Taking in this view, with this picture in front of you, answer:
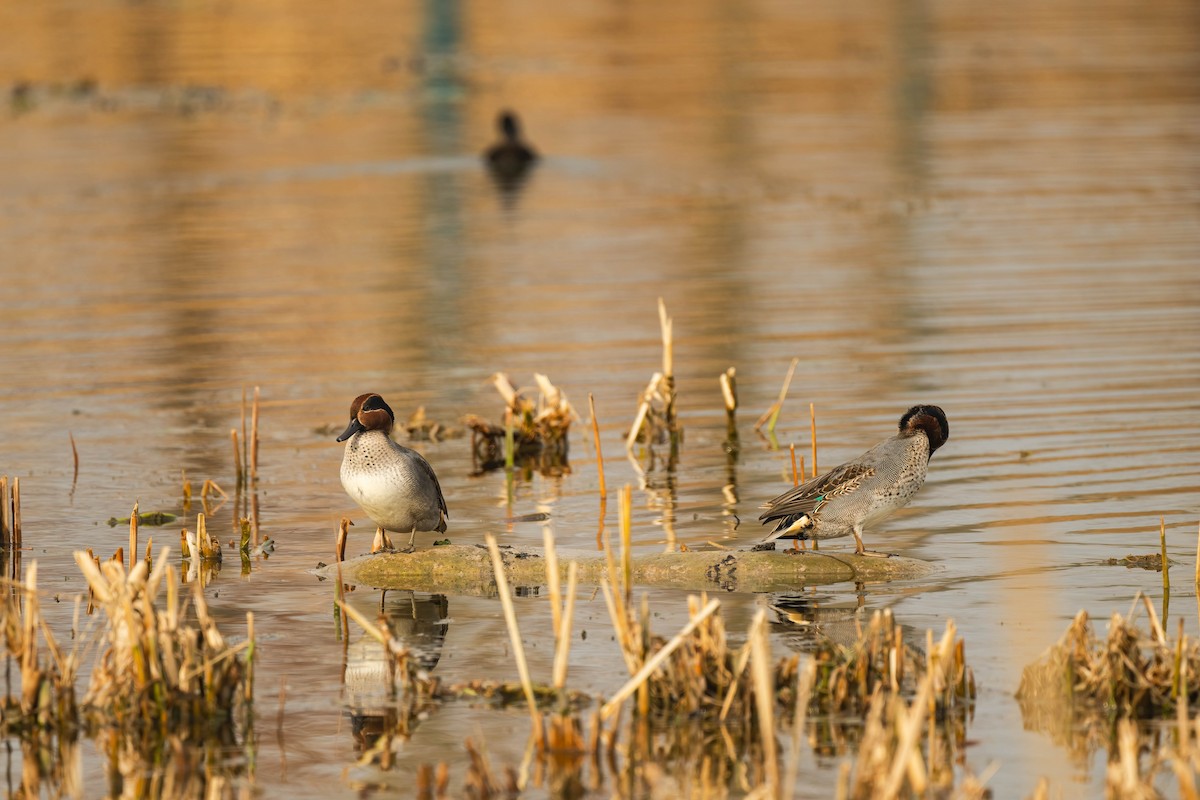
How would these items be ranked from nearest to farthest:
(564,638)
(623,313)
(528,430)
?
(564,638) < (528,430) < (623,313)

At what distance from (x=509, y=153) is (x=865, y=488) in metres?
26.8

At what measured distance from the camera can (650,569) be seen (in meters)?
11.2

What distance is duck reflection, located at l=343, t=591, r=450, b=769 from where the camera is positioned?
873cm

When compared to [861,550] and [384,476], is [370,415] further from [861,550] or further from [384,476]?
[861,550]

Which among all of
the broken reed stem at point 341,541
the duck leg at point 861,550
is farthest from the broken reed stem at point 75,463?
the duck leg at point 861,550

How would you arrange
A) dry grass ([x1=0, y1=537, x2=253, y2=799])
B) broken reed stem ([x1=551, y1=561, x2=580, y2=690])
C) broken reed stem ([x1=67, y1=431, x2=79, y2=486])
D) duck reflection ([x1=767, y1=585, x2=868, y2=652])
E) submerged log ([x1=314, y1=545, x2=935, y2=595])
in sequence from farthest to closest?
broken reed stem ([x1=67, y1=431, x2=79, y2=486]) → submerged log ([x1=314, y1=545, x2=935, y2=595]) → duck reflection ([x1=767, y1=585, x2=868, y2=652]) → dry grass ([x1=0, y1=537, x2=253, y2=799]) → broken reed stem ([x1=551, y1=561, x2=580, y2=690])

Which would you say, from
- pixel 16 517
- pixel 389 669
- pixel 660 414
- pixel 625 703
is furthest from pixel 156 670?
pixel 660 414

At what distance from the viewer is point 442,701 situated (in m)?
9.12

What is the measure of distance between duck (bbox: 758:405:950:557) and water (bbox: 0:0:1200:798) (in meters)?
0.44

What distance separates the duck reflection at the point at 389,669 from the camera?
873cm

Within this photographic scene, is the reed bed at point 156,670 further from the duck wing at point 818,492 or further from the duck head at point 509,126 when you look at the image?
the duck head at point 509,126

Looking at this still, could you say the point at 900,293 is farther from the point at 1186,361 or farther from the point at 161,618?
the point at 161,618

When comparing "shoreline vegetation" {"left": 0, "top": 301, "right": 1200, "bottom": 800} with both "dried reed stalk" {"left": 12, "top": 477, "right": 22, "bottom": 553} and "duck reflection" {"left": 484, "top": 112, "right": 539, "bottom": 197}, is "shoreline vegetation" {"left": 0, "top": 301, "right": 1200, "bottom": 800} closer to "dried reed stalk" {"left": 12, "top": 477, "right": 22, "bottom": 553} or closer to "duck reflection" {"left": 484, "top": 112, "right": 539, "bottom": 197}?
"dried reed stalk" {"left": 12, "top": 477, "right": 22, "bottom": 553}

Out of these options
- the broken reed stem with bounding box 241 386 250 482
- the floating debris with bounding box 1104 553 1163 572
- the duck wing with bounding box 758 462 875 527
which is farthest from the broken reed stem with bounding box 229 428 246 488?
the floating debris with bounding box 1104 553 1163 572
